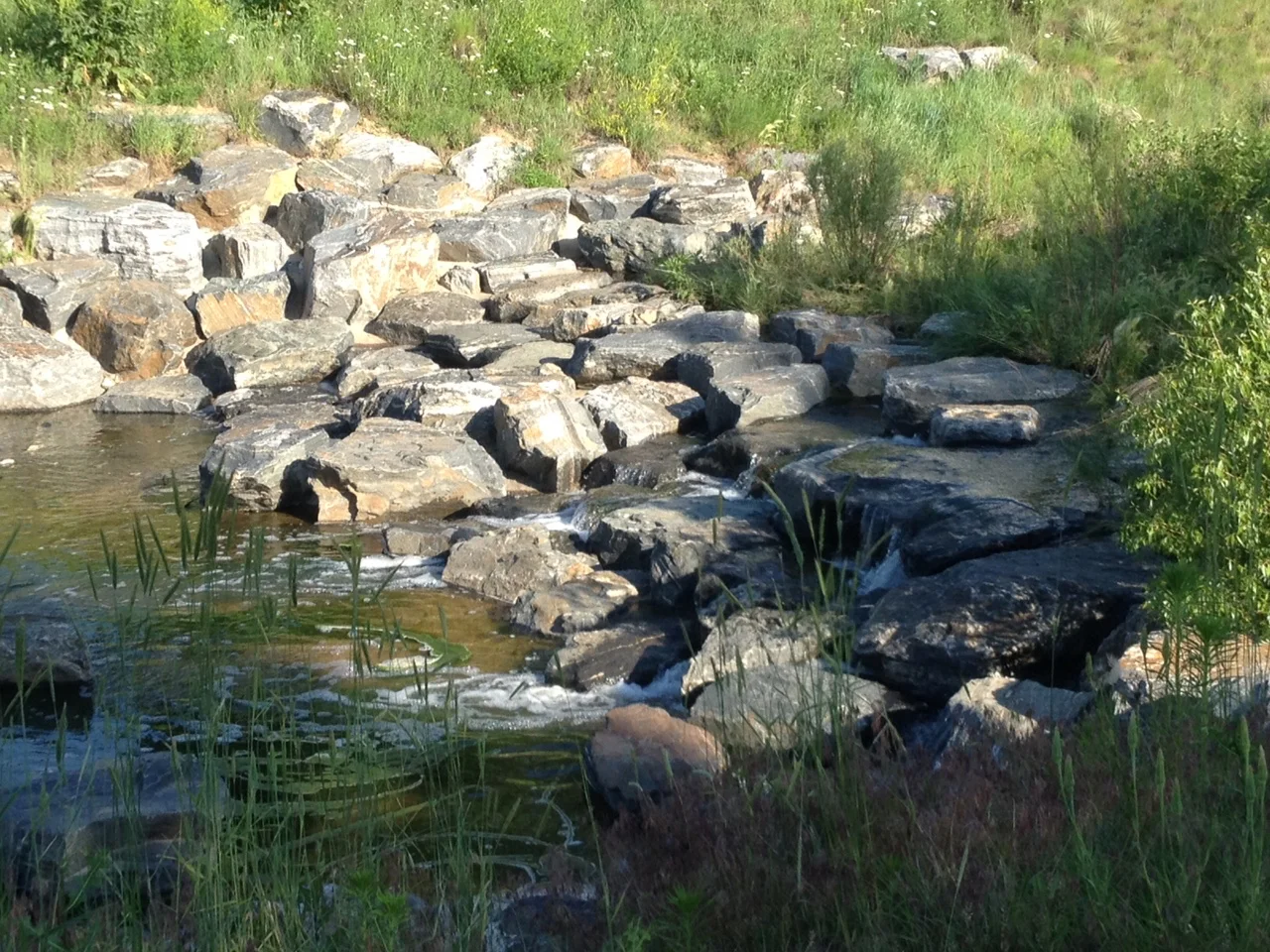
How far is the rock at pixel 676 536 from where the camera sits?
645 centimetres

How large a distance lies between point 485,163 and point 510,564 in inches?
346

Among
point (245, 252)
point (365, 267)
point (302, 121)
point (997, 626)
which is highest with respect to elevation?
point (997, 626)

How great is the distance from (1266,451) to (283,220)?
36.0ft

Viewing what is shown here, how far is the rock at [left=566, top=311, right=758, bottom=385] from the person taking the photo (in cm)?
987

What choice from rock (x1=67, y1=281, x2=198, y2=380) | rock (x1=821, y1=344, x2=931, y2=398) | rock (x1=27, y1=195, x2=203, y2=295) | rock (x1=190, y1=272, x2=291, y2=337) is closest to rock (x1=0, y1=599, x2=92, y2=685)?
rock (x1=821, y1=344, x2=931, y2=398)

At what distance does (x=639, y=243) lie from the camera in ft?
40.7

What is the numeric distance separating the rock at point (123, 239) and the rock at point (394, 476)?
16.1 feet

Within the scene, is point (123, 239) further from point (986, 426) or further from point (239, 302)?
point (986, 426)

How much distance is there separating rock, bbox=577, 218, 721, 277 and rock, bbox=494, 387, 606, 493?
373cm

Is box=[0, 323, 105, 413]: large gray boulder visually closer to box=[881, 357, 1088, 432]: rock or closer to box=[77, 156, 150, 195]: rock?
box=[77, 156, 150, 195]: rock

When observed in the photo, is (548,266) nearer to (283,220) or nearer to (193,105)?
(283,220)

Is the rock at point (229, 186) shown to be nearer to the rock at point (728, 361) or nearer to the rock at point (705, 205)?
the rock at point (705, 205)

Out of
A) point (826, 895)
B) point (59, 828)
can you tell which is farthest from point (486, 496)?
point (826, 895)

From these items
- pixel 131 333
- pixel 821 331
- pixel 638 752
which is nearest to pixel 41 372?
pixel 131 333
